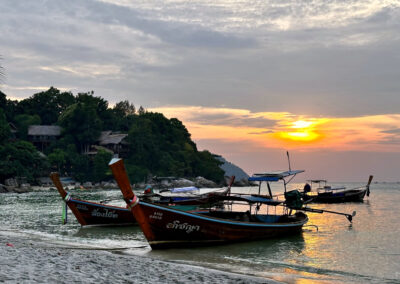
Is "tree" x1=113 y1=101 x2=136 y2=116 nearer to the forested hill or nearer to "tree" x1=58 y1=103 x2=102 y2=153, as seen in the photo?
the forested hill

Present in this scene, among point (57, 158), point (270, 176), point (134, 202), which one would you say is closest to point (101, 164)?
point (57, 158)

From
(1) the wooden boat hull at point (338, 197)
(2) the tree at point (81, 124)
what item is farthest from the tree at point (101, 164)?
(1) the wooden boat hull at point (338, 197)

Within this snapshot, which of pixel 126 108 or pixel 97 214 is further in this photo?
pixel 126 108

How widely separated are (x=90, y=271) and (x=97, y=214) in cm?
1726

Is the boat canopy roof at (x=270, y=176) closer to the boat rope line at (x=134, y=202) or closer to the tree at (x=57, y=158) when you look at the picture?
the boat rope line at (x=134, y=202)

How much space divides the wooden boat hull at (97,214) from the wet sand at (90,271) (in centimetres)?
1416

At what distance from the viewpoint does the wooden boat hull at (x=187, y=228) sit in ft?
57.9

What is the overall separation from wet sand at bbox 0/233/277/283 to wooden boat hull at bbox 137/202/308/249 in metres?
3.97

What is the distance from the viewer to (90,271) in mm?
11062

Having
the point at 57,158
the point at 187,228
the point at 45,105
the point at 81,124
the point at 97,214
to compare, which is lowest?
the point at 97,214

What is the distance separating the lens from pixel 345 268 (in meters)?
16.7

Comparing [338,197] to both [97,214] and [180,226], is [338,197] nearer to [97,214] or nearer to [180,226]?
[97,214]

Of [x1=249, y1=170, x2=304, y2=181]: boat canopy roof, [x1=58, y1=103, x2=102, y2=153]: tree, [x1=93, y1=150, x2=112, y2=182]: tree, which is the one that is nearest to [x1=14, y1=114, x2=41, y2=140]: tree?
[x1=58, y1=103, x2=102, y2=153]: tree

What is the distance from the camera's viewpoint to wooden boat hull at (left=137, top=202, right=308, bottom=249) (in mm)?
17658
